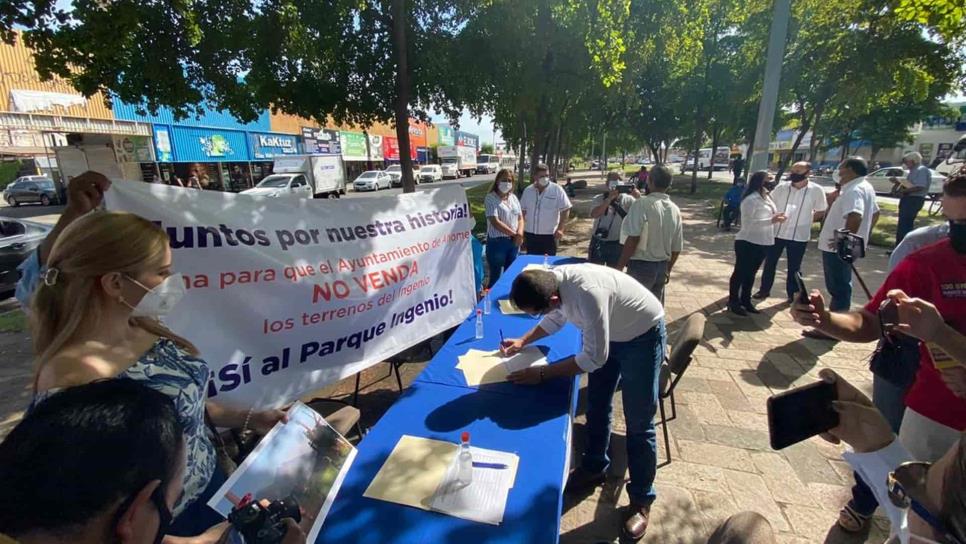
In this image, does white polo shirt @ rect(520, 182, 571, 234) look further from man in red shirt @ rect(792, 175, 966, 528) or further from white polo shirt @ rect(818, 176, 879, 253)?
man in red shirt @ rect(792, 175, 966, 528)

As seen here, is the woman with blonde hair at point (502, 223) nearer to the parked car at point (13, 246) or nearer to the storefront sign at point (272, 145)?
the parked car at point (13, 246)

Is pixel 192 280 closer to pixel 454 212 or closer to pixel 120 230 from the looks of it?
pixel 120 230

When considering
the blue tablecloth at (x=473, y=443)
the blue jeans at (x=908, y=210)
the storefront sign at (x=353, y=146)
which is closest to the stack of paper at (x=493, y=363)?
the blue tablecloth at (x=473, y=443)

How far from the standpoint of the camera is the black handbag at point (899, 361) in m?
2.11

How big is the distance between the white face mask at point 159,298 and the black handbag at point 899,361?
3193 mm

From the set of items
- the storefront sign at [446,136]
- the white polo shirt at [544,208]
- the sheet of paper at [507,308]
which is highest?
the storefront sign at [446,136]

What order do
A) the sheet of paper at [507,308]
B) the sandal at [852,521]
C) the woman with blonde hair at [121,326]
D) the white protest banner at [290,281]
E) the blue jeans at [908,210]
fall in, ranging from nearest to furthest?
the woman with blonde hair at [121,326]
the white protest banner at [290,281]
the sandal at [852,521]
the sheet of paper at [507,308]
the blue jeans at [908,210]

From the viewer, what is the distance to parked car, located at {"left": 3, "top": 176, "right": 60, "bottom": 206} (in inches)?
853

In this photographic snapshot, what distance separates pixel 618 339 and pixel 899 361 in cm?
137

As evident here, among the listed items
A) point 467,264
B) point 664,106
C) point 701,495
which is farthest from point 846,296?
point 664,106

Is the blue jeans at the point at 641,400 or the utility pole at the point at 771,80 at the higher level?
the utility pole at the point at 771,80

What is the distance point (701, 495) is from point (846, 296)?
3.61 m

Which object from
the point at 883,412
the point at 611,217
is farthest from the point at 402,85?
the point at 883,412

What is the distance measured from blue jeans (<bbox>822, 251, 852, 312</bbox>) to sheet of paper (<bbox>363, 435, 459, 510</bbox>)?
5.08 meters
